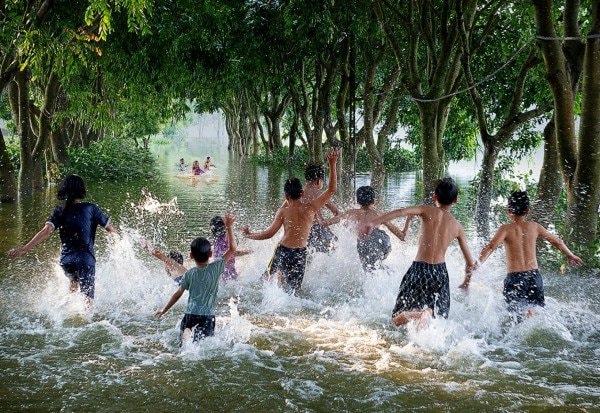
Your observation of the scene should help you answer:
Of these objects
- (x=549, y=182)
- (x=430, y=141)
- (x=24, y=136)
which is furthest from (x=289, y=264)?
(x=24, y=136)

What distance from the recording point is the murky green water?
4848mm

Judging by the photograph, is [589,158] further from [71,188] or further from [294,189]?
[71,188]

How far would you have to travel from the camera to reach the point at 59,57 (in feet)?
34.6

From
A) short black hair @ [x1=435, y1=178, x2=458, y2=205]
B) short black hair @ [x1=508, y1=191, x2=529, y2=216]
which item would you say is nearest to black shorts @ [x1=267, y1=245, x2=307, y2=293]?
short black hair @ [x1=435, y1=178, x2=458, y2=205]

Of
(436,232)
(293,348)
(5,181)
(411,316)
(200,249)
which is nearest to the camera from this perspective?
(200,249)

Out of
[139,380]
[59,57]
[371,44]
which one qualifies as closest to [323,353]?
[139,380]

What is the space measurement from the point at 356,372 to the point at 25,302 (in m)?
4.27

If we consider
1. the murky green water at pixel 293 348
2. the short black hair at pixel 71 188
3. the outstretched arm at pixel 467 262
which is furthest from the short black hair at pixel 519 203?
the short black hair at pixel 71 188

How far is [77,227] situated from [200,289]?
6.22 feet

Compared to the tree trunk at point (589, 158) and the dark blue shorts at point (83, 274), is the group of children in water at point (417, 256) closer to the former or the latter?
the dark blue shorts at point (83, 274)

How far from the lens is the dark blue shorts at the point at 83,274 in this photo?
Answer: 22.3 ft

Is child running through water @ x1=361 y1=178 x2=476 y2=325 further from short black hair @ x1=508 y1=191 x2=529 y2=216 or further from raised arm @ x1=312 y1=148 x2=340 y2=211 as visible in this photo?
raised arm @ x1=312 y1=148 x2=340 y2=211

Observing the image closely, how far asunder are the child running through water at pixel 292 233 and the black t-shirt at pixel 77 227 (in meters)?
1.95

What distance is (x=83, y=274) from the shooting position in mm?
6820
